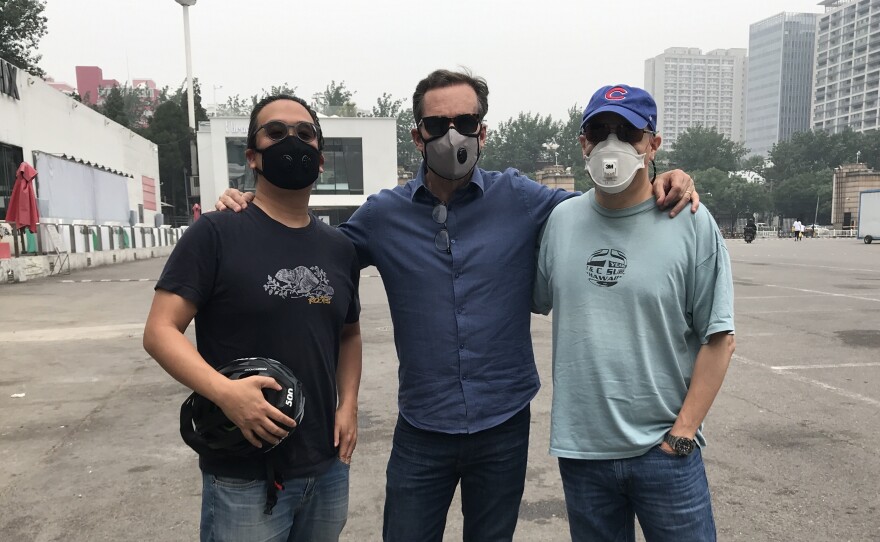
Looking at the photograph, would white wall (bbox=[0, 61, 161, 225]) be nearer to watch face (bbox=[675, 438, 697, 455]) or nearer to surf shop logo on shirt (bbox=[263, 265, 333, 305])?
surf shop logo on shirt (bbox=[263, 265, 333, 305])

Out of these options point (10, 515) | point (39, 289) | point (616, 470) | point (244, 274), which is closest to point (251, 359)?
point (244, 274)

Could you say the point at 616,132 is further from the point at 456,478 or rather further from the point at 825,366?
the point at 825,366

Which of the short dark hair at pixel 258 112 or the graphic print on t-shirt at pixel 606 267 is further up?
the short dark hair at pixel 258 112

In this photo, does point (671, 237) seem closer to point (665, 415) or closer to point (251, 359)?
point (665, 415)

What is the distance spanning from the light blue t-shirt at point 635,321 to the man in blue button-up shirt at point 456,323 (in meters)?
0.24

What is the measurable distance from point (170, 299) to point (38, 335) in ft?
27.1

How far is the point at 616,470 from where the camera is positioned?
1.94 metres

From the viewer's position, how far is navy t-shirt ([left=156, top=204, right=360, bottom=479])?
5.95 feet

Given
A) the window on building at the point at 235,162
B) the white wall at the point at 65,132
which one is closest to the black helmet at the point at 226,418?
the white wall at the point at 65,132

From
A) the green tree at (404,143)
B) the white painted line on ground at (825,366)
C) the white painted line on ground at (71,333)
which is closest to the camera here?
the white painted line on ground at (825,366)

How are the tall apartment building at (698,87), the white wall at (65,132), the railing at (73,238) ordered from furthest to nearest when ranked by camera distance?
the tall apartment building at (698,87), the white wall at (65,132), the railing at (73,238)

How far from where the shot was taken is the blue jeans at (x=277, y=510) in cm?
181

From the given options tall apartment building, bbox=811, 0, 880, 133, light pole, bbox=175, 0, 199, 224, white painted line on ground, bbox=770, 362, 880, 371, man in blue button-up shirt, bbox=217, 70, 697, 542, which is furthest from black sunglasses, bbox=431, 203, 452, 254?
tall apartment building, bbox=811, 0, 880, 133

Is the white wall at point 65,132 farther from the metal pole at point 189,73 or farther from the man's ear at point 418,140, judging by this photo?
the man's ear at point 418,140
